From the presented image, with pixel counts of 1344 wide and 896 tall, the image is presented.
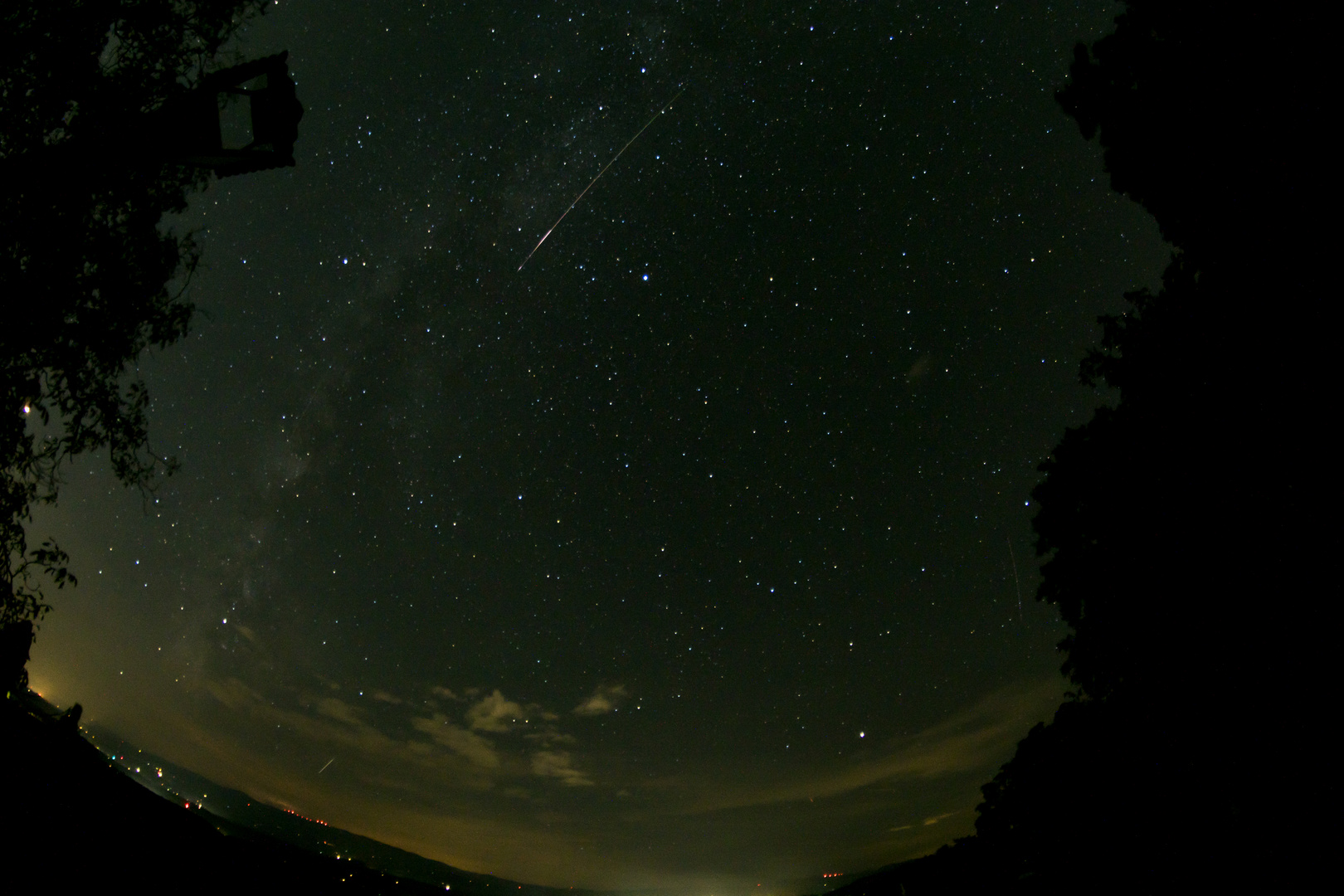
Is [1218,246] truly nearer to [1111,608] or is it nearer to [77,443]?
[1111,608]

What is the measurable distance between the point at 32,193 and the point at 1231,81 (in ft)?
41.7

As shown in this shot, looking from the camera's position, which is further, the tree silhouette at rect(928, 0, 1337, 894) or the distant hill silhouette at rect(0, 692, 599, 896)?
the tree silhouette at rect(928, 0, 1337, 894)

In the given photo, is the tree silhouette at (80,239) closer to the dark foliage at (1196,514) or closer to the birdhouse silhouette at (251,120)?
the birdhouse silhouette at (251,120)

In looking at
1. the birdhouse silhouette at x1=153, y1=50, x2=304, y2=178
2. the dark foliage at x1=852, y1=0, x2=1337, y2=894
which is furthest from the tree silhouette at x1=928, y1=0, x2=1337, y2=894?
the birdhouse silhouette at x1=153, y1=50, x2=304, y2=178

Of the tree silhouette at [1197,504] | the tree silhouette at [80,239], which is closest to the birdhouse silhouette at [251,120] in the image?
the tree silhouette at [80,239]

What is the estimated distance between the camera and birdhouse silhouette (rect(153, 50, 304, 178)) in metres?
3.97

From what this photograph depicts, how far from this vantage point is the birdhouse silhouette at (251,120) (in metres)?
3.97

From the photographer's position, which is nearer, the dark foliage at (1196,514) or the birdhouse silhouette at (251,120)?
the birdhouse silhouette at (251,120)

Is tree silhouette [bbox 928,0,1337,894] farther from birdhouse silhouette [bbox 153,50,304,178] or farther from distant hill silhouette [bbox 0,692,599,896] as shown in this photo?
birdhouse silhouette [bbox 153,50,304,178]

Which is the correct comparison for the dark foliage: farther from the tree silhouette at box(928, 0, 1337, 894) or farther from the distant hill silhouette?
the distant hill silhouette

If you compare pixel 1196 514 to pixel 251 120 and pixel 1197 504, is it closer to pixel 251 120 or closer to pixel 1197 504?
pixel 1197 504

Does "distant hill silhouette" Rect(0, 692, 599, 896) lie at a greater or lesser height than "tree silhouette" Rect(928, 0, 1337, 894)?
lesser

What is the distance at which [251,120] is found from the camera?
4.02 metres

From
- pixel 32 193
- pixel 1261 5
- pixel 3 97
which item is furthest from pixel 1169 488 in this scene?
pixel 3 97
